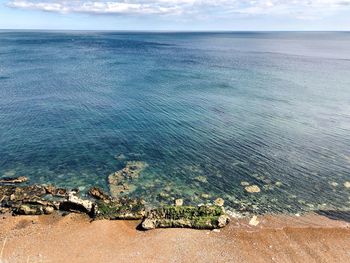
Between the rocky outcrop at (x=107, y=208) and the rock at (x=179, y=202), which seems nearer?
the rocky outcrop at (x=107, y=208)

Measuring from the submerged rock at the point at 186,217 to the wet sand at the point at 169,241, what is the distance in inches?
26.2

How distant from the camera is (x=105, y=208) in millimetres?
33656

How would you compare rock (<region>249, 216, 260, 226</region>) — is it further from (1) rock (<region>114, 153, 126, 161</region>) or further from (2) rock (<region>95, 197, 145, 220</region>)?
(1) rock (<region>114, 153, 126, 161</region>)

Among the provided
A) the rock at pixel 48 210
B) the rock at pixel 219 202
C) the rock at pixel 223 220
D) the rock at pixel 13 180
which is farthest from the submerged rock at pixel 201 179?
the rock at pixel 13 180

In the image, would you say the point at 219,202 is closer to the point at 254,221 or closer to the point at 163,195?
the point at 254,221

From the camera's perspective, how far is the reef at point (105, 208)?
104ft

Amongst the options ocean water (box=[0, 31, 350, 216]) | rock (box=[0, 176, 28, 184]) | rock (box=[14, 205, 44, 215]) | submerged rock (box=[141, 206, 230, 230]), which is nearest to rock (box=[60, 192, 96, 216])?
rock (box=[14, 205, 44, 215])

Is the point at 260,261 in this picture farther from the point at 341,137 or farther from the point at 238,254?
the point at 341,137

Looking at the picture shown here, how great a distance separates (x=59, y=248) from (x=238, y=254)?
53.9 ft

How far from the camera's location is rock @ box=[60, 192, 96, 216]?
33.9m

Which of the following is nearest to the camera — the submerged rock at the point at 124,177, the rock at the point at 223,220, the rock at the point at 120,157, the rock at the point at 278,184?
the rock at the point at 223,220

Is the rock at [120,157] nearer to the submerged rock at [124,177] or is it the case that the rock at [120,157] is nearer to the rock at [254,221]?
the submerged rock at [124,177]

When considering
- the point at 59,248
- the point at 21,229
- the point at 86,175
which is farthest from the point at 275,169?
the point at 21,229

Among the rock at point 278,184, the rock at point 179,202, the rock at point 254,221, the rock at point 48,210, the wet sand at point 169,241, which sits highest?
the rock at point 48,210
